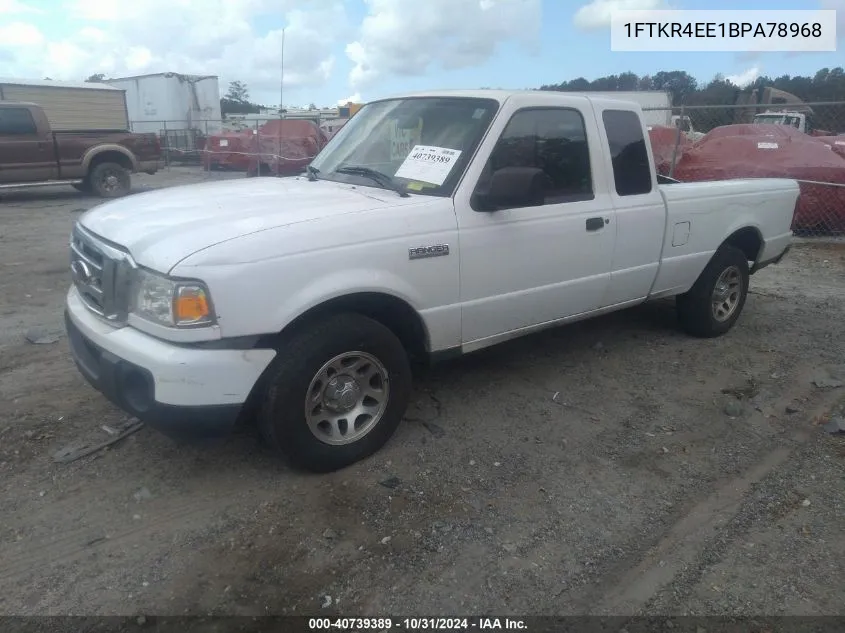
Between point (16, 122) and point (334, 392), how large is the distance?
13.1m

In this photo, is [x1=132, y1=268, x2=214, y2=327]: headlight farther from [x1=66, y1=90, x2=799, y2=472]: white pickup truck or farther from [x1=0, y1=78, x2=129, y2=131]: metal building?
[x1=0, y1=78, x2=129, y2=131]: metal building

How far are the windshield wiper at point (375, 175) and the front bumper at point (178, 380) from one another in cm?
125

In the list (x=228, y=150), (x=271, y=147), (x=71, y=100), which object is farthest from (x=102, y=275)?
(x=228, y=150)

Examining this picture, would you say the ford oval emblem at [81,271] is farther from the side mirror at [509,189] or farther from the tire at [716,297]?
the tire at [716,297]

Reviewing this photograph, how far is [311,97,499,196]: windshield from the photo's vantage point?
12.3 feet

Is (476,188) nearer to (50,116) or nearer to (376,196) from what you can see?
(376,196)

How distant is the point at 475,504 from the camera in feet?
10.5

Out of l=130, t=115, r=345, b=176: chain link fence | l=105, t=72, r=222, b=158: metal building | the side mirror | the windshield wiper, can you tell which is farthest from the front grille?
l=105, t=72, r=222, b=158: metal building

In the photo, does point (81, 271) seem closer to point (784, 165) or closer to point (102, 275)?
point (102, 275)

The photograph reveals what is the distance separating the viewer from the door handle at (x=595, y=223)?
4236 mm

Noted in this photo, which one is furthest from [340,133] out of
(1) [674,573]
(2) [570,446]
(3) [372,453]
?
(1) [674,573]

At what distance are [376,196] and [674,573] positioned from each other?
236 cm

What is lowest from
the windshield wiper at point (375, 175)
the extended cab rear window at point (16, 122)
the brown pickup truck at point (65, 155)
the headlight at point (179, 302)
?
the headlight at point (179, 302)

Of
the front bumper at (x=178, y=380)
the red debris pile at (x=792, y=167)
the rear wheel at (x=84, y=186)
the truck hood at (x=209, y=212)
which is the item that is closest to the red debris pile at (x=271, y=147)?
the rear wheel at (x=84, y=186)
